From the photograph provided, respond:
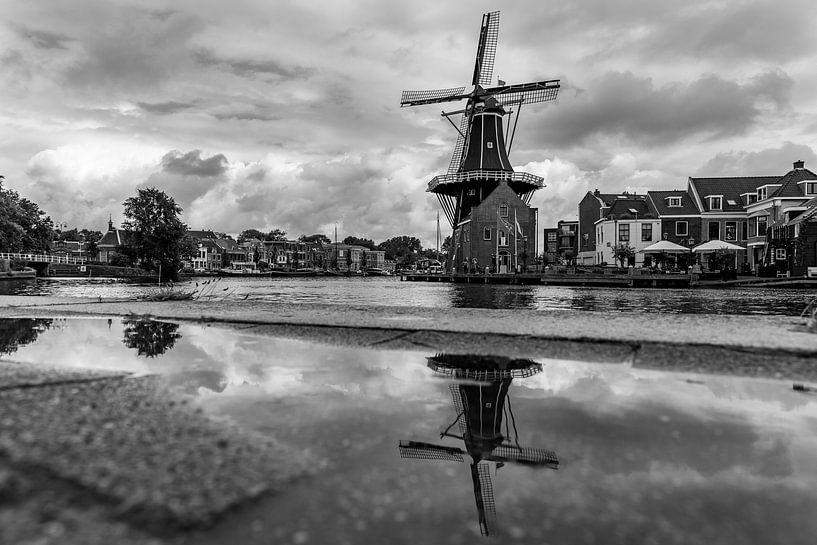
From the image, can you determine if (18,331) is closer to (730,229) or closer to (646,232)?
(646,232)

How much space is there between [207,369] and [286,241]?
159104 millimetres

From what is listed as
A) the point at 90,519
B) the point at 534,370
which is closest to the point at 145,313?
the point at 534,370

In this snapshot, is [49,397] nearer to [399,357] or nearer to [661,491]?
[399,357]

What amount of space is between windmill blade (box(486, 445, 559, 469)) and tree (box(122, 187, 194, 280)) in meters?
63.7

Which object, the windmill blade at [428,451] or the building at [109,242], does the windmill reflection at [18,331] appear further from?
the building at [109,242]

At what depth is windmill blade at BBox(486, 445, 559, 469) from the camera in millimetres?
2107

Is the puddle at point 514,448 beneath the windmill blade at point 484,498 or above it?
above

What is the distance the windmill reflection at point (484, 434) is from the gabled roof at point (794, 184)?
2090 inches

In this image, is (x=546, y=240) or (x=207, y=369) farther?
(x=546, y=240)

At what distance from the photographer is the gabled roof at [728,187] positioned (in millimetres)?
54000

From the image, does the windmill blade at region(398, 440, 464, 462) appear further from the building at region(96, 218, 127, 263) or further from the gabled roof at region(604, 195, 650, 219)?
the building at region(96, 218, 127, 263)

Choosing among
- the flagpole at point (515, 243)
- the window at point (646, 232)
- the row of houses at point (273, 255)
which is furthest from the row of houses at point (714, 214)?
the row of houses at point (273, 255)

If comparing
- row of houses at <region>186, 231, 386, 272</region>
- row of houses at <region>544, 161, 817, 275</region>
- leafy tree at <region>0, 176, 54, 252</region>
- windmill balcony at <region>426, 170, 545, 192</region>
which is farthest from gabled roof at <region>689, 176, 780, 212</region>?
row of houses at <region>186, 231, 386, 272</region>

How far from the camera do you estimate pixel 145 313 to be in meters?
7.94
